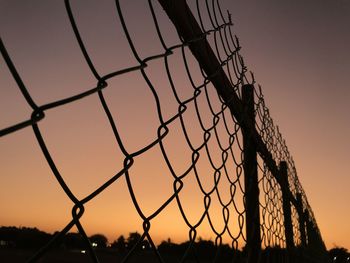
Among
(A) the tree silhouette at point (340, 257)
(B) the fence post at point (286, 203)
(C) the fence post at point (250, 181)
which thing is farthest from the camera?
(A) the tree silhouette at point (340, 257)

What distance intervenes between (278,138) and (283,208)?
0.59 m

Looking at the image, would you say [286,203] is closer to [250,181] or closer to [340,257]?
[250,181]

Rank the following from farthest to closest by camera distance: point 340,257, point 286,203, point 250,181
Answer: point 340,257 → point 286,203 → point 250,181

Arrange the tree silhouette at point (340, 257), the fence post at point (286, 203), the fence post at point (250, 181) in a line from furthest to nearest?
the tree silhouette at point (340, 257) < the fence post at point (286, 203) < the fence post at point (250, 181)

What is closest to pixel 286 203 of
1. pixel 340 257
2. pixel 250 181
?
pixel 250 181

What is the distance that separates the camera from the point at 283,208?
9.97ft

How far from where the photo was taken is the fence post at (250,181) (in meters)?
1.80

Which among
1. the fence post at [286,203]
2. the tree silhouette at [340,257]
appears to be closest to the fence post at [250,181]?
the fence post at [286,203]

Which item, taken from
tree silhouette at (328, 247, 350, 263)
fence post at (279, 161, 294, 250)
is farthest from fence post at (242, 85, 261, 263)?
tree silhouette at (328, 247, 350, 263)

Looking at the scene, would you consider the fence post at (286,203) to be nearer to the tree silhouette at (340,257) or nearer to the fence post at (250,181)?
the fence post at (250,181)

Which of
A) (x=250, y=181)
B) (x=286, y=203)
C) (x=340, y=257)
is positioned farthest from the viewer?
(x=340, y=257)

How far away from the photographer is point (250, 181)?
1.88m

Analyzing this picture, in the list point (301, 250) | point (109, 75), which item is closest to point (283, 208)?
point (301, 250)

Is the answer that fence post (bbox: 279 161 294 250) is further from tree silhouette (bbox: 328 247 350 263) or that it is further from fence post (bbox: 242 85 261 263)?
tree silhouette (bbox: 328 247 350 263)
